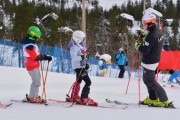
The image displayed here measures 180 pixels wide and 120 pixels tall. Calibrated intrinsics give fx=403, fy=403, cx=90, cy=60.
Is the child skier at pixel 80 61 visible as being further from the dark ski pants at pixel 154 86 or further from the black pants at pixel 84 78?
the dark ski pants at pixel 154 86

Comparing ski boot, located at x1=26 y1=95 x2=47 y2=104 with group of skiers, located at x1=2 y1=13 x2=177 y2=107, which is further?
ski boot, located at x1=26 y1=95 x2=47 y2=104

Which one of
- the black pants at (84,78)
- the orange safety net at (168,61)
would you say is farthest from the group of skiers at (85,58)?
the orange safety net at (168,61)

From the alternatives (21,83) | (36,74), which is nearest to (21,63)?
(21,83)

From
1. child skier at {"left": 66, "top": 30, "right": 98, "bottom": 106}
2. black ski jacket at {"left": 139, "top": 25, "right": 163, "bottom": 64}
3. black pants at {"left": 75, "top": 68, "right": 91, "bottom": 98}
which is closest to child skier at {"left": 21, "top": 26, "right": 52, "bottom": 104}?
child skier at {"left": 66, "top": 30, "right": 98, "bottom": 106}

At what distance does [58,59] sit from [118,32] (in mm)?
32782

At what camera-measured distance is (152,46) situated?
26.2ft

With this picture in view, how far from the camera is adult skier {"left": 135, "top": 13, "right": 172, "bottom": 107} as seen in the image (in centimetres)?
798

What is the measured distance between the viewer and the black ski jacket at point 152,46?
7.95 meters

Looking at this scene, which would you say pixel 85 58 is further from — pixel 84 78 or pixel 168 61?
pixel 168 61

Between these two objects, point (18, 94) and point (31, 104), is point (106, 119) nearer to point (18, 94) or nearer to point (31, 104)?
point (31, 104)

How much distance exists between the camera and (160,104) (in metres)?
8.11

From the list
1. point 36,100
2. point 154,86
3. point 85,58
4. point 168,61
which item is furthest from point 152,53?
point 168,61

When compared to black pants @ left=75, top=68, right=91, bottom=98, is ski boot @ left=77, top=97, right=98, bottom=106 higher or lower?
lower

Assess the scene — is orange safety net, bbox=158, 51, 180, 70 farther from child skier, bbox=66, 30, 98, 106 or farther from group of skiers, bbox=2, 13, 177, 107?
child skier, bbox=66, 30, 98, 106
